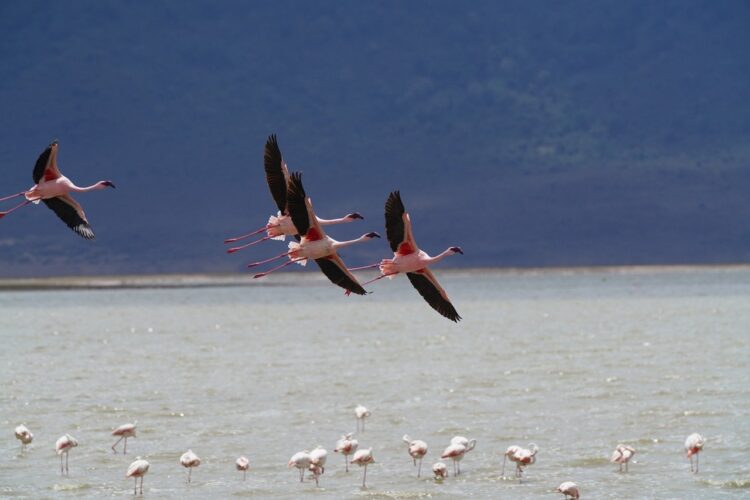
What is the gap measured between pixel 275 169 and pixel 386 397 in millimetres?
15900

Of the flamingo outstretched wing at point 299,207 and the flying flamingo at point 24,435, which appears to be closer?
the flamingo outstretched wing at point 299,207

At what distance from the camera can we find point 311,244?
1586cm

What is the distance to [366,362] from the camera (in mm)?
39469

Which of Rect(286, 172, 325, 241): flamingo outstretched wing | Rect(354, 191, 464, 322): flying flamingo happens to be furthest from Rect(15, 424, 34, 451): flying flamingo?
Rect(286, 172, 325, 241): flamingo outstretched wing

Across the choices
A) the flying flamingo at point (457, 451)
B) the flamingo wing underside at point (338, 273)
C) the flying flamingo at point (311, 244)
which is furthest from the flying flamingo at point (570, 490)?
the flamingo wing underside at point (338, 273)

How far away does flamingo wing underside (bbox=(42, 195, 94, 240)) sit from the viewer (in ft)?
53.1

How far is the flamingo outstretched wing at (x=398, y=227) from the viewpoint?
15623 mm

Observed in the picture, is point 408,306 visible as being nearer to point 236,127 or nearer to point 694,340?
point 694,340

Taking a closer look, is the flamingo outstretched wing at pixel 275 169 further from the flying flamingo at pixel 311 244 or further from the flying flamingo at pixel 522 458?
the flying flamingo at pixel 522 458

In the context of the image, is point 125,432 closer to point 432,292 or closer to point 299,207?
point 432,292

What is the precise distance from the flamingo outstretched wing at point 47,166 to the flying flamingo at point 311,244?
2.39 m

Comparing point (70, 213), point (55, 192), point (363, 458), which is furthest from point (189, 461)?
point (55, 192)

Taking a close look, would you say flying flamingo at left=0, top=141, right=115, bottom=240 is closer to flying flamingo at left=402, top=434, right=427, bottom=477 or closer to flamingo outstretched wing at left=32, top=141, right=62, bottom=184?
flamingo outstretched wing at left=32, top=141, right=62, bottom=184

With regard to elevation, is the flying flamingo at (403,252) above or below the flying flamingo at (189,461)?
above
